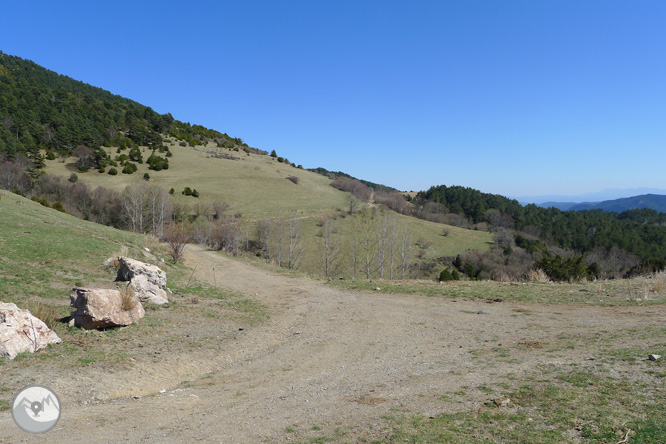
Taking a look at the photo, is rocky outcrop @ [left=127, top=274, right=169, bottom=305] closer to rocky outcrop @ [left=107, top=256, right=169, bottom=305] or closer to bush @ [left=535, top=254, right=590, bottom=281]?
rocky outcrop @ [left=107, top=256, right=169, bottom=305]

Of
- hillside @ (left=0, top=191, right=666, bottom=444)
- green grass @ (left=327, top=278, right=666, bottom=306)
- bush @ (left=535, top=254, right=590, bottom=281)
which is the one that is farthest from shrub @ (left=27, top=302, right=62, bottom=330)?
bush @ (left=535, top=254, right=590, bottom=281)

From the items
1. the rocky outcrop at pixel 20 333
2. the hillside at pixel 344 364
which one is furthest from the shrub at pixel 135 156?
the rocky outcrop at pixel 20 333

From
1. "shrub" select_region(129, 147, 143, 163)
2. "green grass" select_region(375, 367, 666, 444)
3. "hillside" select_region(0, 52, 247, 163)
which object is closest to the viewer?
"green grass" select_region(375, 367, 666, 444)

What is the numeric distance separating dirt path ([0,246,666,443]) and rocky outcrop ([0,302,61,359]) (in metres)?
1.65

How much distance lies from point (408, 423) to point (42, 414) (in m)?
4.74

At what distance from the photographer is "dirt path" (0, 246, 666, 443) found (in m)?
5.10

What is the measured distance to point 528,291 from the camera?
16172mm

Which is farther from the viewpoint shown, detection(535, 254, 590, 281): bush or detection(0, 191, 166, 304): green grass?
detection(535, 254, 590, 281): bush

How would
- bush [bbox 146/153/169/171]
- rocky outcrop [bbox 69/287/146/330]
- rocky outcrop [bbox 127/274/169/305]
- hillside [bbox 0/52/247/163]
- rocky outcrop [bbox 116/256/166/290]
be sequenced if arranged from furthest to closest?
bush [bbox 146/153/169/171] → hillside [bbox 0/52/247/163] → rocky outcrop [bbox 116/256/166/290] → rocky outcrop [bbox 127/274/169/305] → rocky outcrop [bbox 69/287/146/330]

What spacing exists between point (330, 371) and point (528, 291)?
12.0 m

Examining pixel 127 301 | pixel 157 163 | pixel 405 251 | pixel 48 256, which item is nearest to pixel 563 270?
pixel 127 301

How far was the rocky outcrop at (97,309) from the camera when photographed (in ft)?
29.5

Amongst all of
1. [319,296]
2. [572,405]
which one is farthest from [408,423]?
[319,296]

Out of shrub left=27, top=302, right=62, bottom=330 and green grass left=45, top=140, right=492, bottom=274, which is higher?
green grass left=45, top=140, right=492, bottom=274
